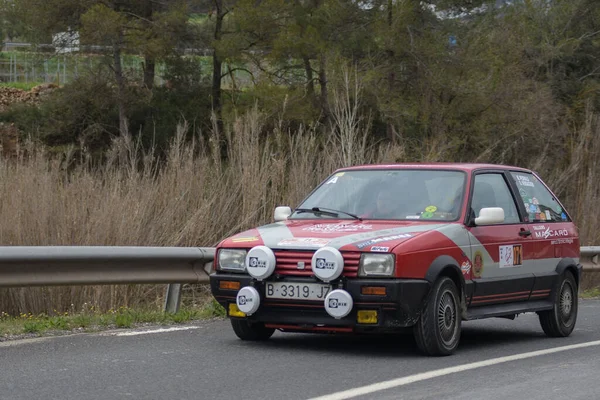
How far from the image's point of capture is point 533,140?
4050cm

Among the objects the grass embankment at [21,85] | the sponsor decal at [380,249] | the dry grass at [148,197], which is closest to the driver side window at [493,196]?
the sponsor decal at [380,249]

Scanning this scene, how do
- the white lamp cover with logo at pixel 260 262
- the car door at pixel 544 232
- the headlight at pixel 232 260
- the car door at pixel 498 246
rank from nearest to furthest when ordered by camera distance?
the white lamp cover with logo at pixel 260 262 < the headlight at pixel 232 260 < the car door at pixel 498 246 < the car door at pixel 544 232

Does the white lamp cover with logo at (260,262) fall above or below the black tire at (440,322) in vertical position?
above

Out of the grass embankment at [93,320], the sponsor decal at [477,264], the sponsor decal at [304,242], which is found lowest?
the grass embankment at [93,320]

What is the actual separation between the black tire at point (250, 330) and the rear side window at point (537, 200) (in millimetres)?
2739

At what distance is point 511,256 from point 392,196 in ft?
3.78

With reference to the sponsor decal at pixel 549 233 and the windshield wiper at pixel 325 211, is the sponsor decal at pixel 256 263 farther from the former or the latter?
the sponsor decal at pixel 549 233

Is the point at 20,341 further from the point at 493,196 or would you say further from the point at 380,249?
the point at 493,196

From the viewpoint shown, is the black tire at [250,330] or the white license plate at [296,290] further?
the black tire at [250,330]

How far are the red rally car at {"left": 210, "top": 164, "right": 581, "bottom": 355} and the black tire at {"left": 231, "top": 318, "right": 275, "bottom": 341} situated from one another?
0.01 metres

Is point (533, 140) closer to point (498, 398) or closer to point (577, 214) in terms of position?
point (577, 214)

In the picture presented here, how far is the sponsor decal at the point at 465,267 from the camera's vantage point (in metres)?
8.81

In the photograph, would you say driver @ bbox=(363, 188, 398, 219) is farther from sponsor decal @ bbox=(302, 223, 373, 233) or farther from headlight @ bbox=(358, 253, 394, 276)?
headlight @ bbox=(358, 253, 394, 276)

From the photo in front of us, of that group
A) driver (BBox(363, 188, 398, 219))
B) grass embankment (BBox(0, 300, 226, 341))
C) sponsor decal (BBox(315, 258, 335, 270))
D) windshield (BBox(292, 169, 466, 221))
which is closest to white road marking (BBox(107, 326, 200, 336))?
grass embankment (BBox(0, 300, 226, 341))
